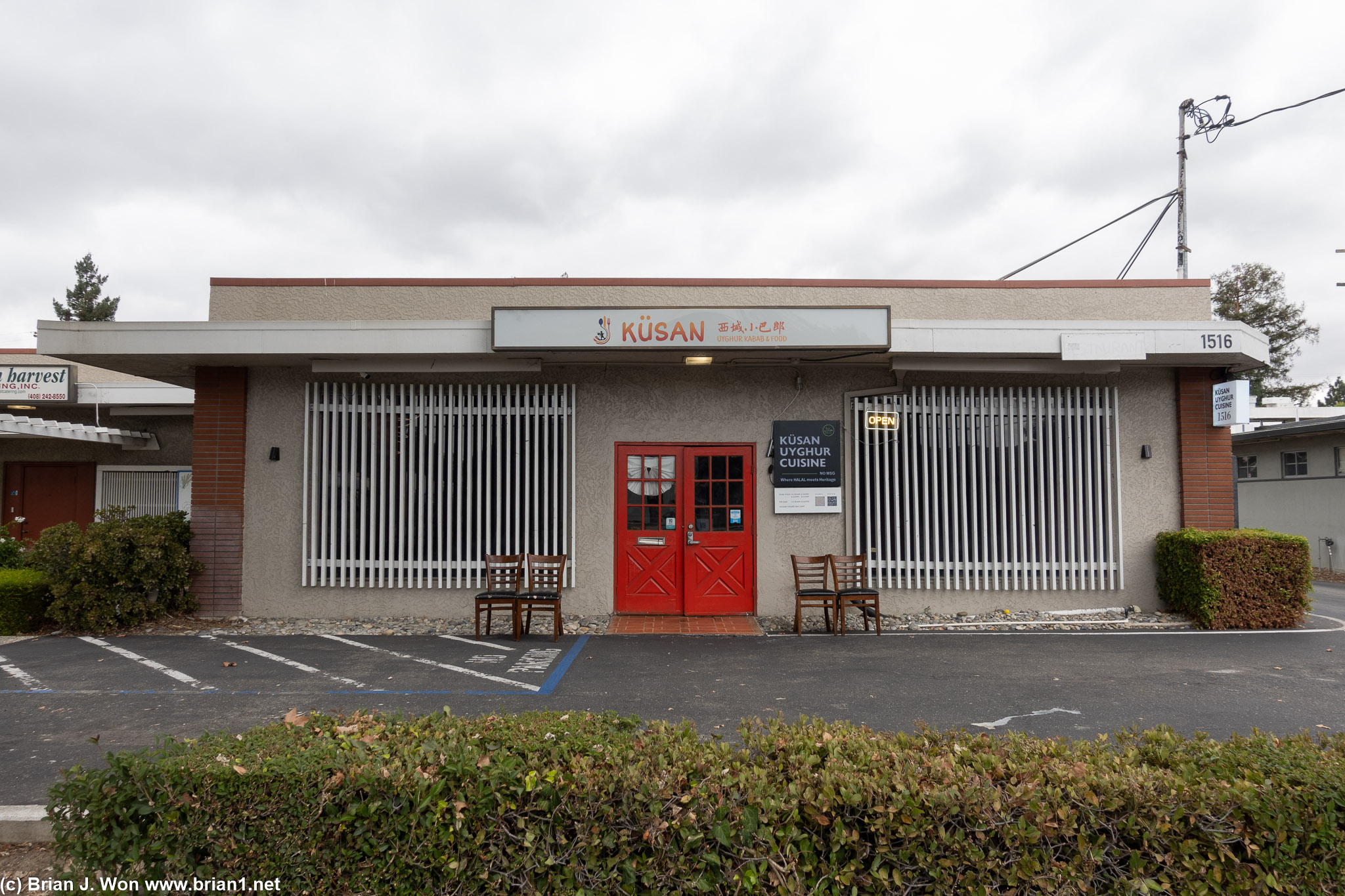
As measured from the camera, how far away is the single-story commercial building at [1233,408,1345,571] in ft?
54.2

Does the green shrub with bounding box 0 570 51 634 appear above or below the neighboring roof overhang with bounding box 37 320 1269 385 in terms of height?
below

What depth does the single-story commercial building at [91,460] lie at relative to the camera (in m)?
14.3

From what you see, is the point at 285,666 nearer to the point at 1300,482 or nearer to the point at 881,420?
the point at 881,420

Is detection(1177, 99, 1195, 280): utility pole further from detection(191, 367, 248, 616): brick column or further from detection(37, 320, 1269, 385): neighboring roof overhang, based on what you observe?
detection(191, 367, 248, 616): brick column

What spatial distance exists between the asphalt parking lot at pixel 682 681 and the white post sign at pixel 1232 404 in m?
2.54

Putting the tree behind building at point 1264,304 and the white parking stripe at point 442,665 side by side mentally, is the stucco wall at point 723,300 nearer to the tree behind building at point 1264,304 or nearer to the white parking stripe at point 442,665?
the white parking stripe at point 442,665

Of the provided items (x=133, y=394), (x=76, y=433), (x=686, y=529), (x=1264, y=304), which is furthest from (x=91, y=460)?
(x=1264, y=304)

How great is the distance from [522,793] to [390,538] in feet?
Answer: 24.5

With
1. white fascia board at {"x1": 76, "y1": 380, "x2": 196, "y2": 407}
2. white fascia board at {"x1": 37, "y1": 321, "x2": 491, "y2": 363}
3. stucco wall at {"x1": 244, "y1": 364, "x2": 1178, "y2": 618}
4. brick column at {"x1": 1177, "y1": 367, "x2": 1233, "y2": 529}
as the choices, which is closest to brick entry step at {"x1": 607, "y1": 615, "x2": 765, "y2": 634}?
stucco wall at {"x1": 244, "y1": 364, "x2": 1178, "y2": 618}

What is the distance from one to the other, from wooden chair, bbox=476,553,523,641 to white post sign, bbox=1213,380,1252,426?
342 inches

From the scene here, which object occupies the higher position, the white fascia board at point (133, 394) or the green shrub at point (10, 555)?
the white fascia board at point (133, 394)

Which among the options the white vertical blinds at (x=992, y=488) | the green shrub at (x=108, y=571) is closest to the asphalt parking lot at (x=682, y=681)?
the green shrub at (x=108, y=571)

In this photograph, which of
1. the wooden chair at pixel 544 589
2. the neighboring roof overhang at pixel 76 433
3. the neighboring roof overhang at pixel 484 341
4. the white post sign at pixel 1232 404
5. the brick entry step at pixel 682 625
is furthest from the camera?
the neighboring roof overhang at pixel 76 433

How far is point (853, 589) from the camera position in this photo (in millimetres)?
8828
